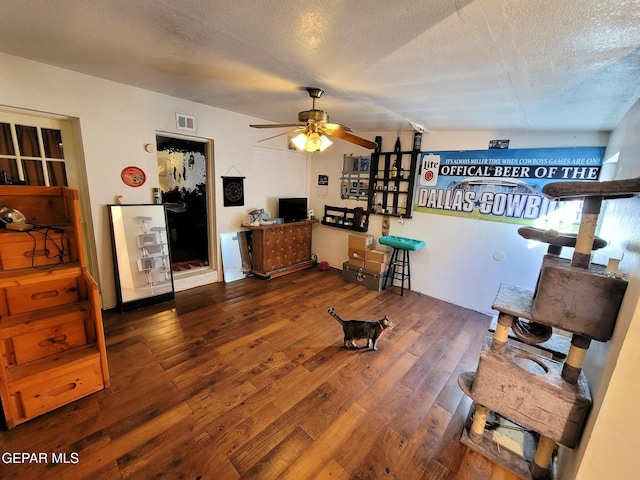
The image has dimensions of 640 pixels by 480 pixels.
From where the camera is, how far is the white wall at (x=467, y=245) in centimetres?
309

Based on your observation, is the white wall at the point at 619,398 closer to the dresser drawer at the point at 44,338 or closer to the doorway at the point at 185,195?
the dresser drawer at the point at 44,338

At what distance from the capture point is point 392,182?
13.3 feet

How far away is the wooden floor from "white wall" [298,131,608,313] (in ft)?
2.21

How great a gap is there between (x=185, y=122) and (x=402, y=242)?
3233mm

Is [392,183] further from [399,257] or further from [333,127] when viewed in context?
[333,127]

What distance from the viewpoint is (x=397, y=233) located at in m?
4.15

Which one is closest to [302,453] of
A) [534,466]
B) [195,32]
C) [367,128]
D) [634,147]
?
[534,466]

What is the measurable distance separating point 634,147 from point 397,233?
105 inches

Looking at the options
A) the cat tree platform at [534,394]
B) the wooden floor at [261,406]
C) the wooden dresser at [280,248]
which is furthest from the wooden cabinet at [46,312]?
the cat tree platform at [534,394]

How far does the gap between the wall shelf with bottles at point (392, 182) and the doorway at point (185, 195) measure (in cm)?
287

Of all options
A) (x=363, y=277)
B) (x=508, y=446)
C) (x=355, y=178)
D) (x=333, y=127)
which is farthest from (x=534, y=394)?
(x=355, y=178)

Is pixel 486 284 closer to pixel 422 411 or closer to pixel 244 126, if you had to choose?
pixel 422 411

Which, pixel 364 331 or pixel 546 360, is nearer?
pixel 546 360

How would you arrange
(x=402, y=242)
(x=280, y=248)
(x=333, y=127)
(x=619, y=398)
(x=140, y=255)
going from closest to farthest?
(x=619, y=398) → (x=333, y=127) → (x=140, y=255) → (x=402, y=242) → (x=280, y=248)
